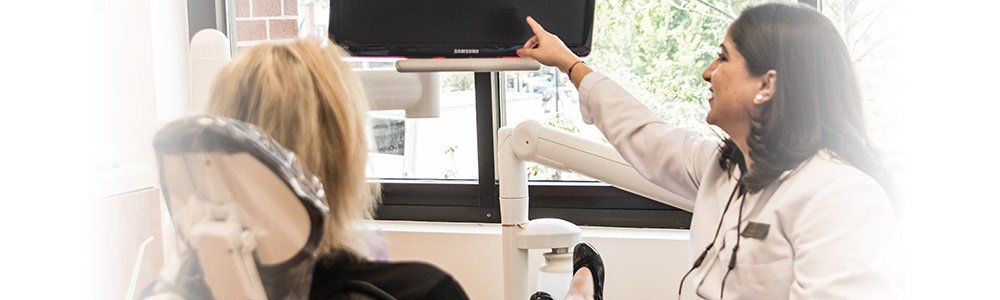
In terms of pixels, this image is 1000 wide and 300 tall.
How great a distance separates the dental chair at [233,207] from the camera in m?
0.58

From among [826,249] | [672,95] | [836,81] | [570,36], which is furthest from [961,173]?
[672,95]

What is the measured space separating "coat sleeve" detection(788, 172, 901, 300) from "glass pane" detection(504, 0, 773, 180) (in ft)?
4.12

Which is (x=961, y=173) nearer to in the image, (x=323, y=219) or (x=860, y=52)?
(x=860, y=52)

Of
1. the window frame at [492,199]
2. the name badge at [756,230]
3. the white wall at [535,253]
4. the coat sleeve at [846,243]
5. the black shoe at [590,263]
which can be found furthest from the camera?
the window frame at [492,199]

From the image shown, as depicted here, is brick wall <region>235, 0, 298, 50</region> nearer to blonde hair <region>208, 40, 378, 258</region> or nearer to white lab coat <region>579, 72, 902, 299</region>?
white lab coat <region>579, 72, 902, 299</region>

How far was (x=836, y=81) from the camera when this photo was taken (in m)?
1.61

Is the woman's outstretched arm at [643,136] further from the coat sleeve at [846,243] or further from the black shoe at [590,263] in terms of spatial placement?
the coat sleeve at [846,243]

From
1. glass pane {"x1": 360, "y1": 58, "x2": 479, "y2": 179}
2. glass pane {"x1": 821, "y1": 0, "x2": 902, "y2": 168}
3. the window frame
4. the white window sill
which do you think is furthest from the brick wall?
glass pane {"x1": 821, "y1": 0, "x2": 902, "y2": 168}

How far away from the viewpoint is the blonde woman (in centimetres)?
71

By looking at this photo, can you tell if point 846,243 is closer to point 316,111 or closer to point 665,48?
point 316,111

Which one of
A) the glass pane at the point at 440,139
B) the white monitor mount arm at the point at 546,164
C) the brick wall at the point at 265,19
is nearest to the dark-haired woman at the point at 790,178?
the white monitor mount arm at the point at 546,164

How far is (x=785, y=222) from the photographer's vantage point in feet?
5.14

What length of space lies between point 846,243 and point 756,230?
195 millimetres

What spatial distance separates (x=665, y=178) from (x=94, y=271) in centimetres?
152
